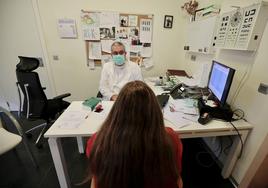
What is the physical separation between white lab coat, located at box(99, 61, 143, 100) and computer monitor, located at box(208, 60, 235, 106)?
105 cm

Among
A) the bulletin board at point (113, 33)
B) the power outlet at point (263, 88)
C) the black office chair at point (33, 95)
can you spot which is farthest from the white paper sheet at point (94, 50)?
the power outlet at point (263, 88)

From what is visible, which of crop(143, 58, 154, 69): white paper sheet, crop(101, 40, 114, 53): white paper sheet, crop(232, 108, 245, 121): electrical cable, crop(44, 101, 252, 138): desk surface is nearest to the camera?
crop(44, 101, 252, 138): desk surface

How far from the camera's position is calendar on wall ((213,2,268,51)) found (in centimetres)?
110

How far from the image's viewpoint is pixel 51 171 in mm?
1576

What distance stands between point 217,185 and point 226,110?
0.81 meters

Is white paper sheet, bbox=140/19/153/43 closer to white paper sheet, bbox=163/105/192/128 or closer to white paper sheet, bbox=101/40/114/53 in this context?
white paper sheet, bbox=101/40/114/53

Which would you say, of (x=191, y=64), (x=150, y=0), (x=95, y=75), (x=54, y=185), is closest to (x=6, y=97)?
(x=95, y=75)

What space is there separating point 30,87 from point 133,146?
1.73 meters

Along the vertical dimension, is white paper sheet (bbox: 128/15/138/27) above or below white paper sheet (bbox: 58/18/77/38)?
above

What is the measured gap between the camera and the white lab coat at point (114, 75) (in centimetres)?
212

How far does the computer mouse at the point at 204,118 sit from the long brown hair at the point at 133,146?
0.72 m

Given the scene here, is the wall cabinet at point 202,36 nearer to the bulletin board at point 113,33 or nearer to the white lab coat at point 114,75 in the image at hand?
the bulletin board at point 113,33

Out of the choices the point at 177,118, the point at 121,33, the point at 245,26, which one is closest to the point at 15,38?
the point at 121,33

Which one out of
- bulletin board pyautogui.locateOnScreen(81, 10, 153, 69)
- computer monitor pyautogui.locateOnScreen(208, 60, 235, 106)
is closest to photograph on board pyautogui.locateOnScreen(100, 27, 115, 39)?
bulletin board pyautogui.locateOnScreen(81, 10, 153, 69)
